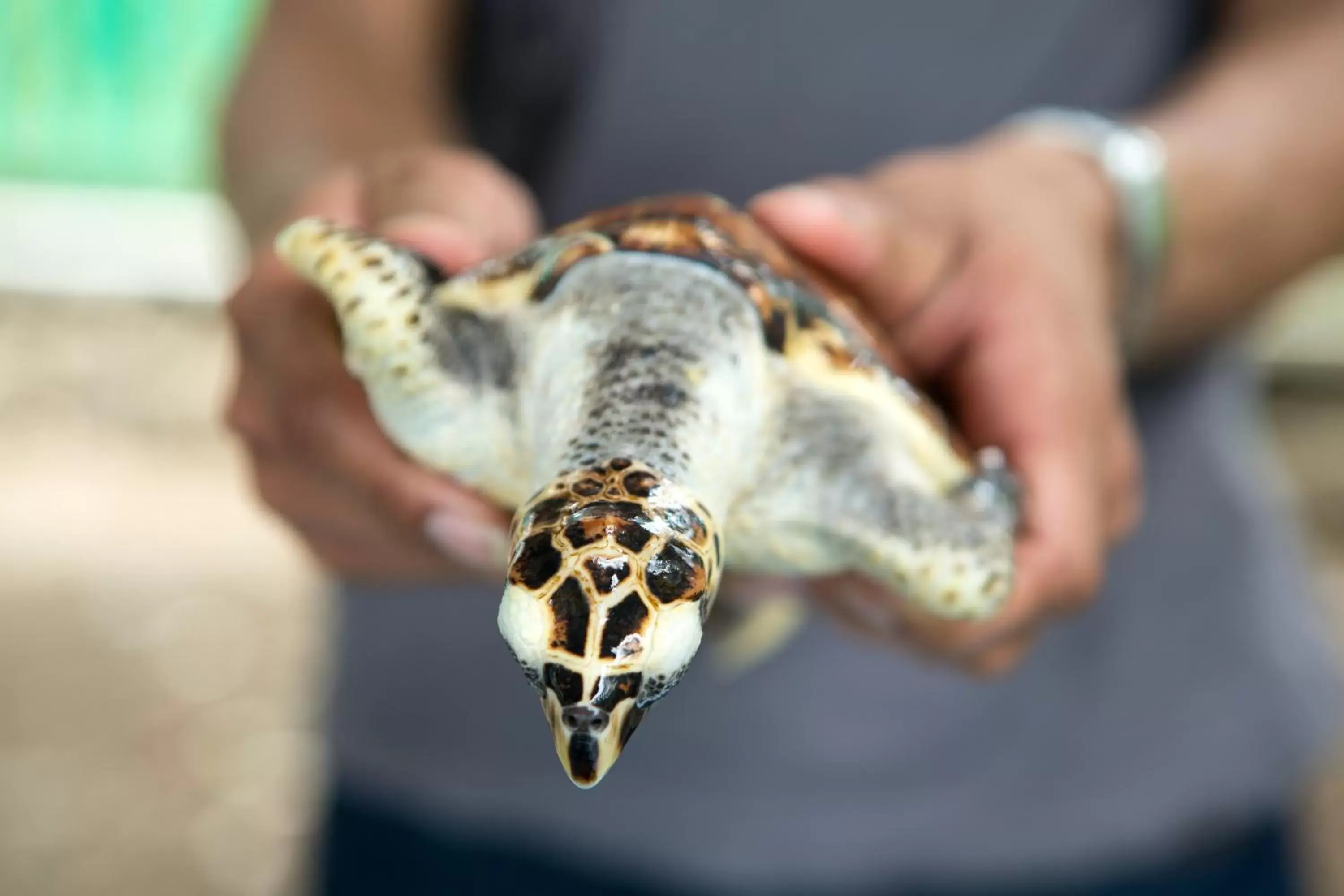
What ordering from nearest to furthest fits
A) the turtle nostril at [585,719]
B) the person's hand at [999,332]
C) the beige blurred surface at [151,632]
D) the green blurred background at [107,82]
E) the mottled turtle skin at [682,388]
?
1. the turtle nostril at [585,719]
2. the mottled turtle skin at [682,388]
3. the person's hand at [999,332]
4. the beige blurred surface at [151,632]
5. the green blurred background at [107,82]

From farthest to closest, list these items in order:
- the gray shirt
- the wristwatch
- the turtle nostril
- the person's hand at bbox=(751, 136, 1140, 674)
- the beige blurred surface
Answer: the beige blurred surface → the gray shirt → the wristwatch → the person's hand at bbox=(751, 136, 1140, 674) → the turtle nostril

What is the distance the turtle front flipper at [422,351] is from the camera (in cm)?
63

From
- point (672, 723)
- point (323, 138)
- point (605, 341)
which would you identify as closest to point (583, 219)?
point (605, 341)

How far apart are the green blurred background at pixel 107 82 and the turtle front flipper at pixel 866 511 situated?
123 inches

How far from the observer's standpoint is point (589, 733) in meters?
0.49

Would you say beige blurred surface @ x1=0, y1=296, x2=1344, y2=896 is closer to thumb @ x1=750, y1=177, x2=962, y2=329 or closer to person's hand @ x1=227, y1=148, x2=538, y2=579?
person's hand @ x1=227, y1=148, x2=538, y2=579

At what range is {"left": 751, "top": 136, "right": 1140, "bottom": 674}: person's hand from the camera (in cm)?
75

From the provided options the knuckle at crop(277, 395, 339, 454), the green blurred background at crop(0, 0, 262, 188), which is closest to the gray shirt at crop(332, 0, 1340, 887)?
the knuckle at crop(277, 395, 339, 454)

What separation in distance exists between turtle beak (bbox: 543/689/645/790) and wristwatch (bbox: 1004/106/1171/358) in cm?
63

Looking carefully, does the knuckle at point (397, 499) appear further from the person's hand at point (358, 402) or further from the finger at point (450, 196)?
the finger at point (450, 196)

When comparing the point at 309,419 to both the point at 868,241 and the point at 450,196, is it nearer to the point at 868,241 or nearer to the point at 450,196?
the point at 450,196

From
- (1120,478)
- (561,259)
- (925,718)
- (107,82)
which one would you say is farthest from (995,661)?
(107,82)

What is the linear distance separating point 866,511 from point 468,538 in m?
0.23

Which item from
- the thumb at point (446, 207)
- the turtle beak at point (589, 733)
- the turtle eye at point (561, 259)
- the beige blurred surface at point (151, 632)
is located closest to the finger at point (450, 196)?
the thumb at point (446, 207)
